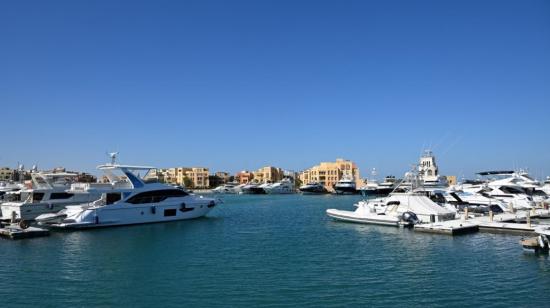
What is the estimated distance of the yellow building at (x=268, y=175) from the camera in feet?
616

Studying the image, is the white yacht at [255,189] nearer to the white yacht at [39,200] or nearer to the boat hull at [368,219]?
the white yacht at [39,200]

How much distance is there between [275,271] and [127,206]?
927 inches

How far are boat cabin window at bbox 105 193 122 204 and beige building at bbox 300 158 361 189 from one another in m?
123

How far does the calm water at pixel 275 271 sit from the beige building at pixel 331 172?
12970 cm

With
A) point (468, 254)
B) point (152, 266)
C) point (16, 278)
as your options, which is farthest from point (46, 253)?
point (468, 254)

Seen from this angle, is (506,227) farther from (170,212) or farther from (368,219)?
(170,212)

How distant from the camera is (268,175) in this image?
188 m

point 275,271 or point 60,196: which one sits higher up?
Answer: point 60,196

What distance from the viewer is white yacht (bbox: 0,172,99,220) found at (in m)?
41.5

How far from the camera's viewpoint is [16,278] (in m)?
20.6

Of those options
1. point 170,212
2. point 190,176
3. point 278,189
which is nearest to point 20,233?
point 170,212

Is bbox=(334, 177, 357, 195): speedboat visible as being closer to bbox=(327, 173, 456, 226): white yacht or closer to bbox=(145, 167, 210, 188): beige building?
bbox=(145, 167, 210, 188): beige building

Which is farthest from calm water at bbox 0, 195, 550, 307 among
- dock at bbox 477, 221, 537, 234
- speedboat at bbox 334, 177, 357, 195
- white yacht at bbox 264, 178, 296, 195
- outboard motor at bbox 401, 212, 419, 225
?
white yacht at bbox 264, 178, 296, 195

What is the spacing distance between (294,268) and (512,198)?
1557 inches
